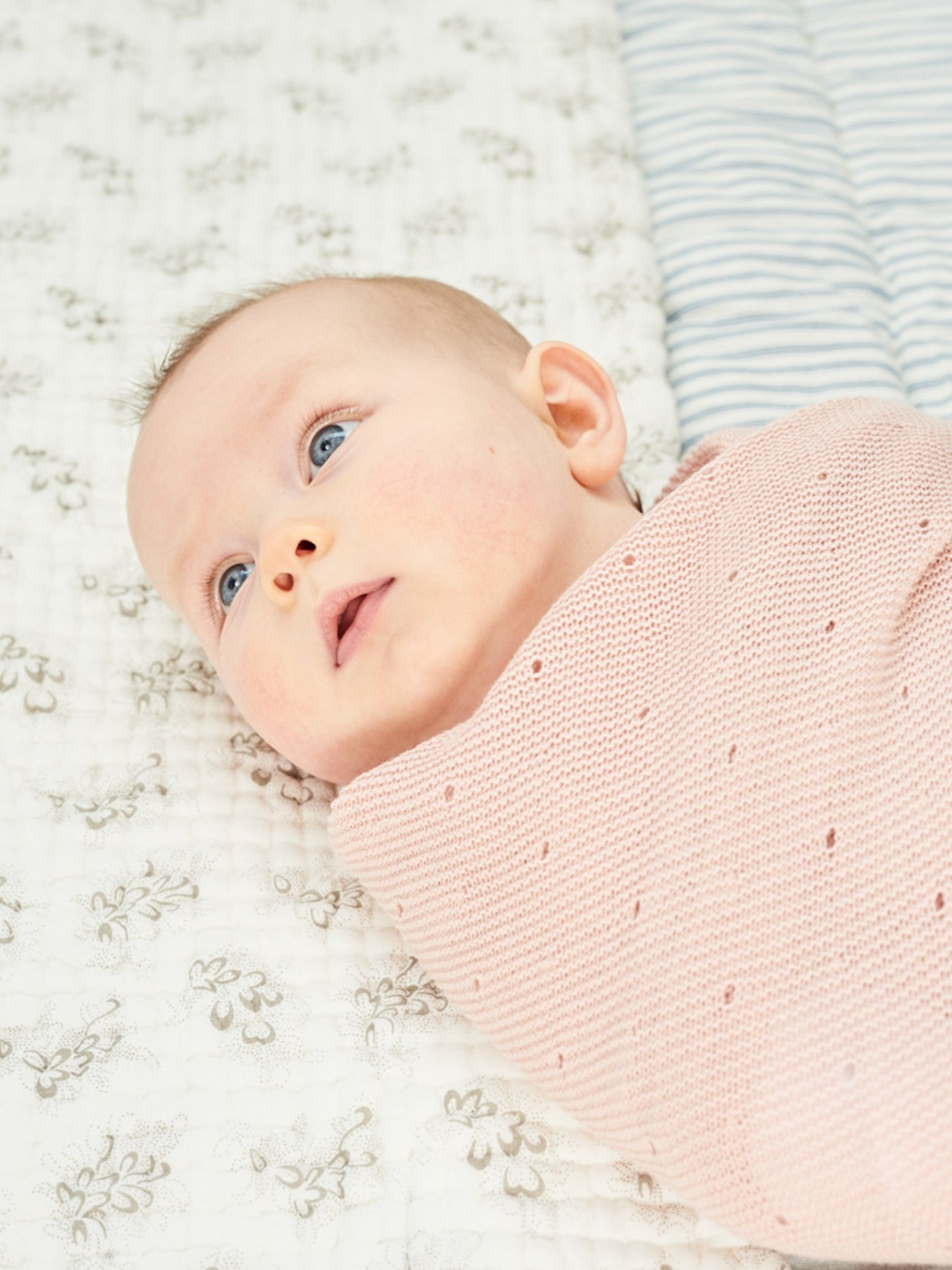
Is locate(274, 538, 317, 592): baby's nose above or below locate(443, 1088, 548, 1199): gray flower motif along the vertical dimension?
above

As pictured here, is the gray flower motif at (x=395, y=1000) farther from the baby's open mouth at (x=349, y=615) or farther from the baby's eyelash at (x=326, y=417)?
the baby's eyelash at (x=326, y=417)

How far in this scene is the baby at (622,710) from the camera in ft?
2.45

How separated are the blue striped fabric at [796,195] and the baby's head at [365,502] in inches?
14.5

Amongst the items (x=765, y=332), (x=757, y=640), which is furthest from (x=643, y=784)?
(x=765, y=332)

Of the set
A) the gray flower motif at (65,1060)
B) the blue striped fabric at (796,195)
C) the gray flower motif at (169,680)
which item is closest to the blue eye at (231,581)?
the gray flower motif at (169,680)

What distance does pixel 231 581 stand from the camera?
1049mm

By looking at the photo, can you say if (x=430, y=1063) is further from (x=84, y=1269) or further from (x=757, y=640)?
(x=757, y=640)

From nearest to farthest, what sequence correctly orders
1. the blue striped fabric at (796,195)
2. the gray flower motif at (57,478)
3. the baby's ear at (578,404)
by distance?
the baby's ear at (578,404) → the gray flower motif at (57,478) → the blue striped fabric at (796,195)

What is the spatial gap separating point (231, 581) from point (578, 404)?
33cm

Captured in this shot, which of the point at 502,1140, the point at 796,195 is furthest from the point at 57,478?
the point at 796,195

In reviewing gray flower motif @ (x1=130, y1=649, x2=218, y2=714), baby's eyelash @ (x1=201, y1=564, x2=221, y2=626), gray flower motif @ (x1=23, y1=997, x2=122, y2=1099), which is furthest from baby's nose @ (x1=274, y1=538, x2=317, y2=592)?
gray flower motif @ (x1=23, y1=997, x2=122, y2=1099)

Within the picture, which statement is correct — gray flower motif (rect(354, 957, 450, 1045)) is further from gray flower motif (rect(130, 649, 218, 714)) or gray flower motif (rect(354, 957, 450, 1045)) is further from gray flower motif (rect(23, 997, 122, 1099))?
gray flower motif (rect(130, 649, 218, 714))

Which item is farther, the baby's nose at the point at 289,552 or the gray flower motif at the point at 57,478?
the gray flower motif at the point at 57,478

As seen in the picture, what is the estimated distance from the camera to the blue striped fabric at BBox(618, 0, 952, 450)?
1364 mm
